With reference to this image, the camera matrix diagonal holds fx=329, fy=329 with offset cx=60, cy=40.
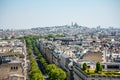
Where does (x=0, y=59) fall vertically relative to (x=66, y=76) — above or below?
above

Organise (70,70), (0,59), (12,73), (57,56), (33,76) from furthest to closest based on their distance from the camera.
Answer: (57,56) → (70,70) → (33,76) → (0,59) → (12,73)

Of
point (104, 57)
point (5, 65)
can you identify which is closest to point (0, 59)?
point (5, 65)

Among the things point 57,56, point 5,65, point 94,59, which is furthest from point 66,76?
point 5,65

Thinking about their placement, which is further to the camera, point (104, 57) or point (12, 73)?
point (104, 57)

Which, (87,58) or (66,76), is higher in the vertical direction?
(87,58)

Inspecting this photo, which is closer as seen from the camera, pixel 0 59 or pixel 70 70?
pixel 0 59

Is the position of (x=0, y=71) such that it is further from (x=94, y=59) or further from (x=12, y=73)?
(x=94, y=59)

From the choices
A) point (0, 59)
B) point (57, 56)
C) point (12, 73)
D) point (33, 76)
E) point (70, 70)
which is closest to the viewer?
point (12, 73)

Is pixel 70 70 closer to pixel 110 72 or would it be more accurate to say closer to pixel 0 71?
pixel 110 72

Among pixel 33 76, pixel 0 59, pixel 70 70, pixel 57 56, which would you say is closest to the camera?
pixel 0 59
